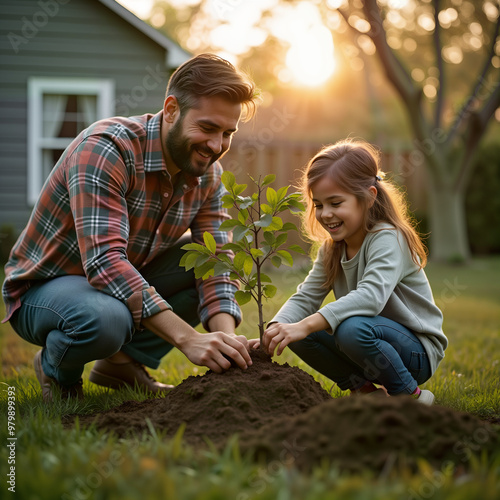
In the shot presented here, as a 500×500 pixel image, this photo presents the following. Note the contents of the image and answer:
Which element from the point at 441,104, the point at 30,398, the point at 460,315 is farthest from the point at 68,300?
the point at 441,104

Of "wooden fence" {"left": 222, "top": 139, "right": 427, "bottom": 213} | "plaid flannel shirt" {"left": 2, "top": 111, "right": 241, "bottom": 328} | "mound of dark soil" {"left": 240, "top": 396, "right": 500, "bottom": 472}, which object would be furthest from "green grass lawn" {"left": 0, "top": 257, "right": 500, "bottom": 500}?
"wooden fence" {"left": 222, "top": 139, "right": 427, "bottom": 213}

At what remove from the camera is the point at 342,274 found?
2850mm

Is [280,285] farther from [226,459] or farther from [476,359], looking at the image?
[226,459]

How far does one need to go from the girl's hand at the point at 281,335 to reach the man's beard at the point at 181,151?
90cm

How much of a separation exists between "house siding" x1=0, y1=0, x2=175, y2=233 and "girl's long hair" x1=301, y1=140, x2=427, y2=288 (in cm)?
653

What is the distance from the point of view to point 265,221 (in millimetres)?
2281

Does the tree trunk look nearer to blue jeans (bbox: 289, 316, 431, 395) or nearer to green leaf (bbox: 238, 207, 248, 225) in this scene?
blue jeans (bbox: 289, 316, 431, 395)

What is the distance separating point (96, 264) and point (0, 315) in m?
3.10

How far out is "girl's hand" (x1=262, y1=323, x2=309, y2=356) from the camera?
230cm

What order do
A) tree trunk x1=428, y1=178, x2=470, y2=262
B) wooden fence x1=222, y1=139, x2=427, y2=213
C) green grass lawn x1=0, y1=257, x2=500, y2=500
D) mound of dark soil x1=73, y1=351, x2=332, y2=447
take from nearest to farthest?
green grass lawn x1=0, y1=257, x2=500, y2=500 < mound of dark soil x1=73, y1=351, x2=332, y2=447 < wooden fence x1=222, y1=139, x2=427, y2=213 < tree trunk x1=428, y1=178, x2=470, y2=262

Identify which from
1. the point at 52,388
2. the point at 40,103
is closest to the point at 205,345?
the point at 52,388

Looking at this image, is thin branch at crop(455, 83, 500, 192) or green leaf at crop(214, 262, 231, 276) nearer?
green leaf at crop(214, 262, 231, 276)

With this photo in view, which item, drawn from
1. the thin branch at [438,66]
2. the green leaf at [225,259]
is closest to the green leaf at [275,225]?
the green leaf at [225,259]

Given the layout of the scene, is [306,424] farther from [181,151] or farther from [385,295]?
[181,151]
